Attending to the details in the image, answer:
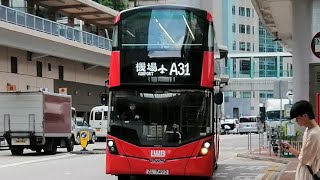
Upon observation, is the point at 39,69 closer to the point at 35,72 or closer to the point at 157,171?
the point at 35,72

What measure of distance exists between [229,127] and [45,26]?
31.1 m

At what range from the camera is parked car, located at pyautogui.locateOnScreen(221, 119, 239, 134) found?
216 ft

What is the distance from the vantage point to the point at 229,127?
6638 centimetres

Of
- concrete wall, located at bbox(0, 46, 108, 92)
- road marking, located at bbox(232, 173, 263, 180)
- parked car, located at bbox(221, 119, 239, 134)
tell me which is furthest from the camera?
parked car, located at bbox(221, 119, 239, 134)

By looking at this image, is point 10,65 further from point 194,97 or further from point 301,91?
point 194,97

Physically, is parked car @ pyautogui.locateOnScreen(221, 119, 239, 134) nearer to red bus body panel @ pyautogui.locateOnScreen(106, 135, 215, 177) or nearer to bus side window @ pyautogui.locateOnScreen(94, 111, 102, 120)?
bus side window @ pyautogui.locateOnScreen(94, 111, 102, 120)

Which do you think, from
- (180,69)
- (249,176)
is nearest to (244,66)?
(249,176)

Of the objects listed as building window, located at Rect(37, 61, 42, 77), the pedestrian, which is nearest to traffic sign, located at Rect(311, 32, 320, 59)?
the pedestrian

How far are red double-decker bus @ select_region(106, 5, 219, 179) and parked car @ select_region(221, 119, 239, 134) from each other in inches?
2071

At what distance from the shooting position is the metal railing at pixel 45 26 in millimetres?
37094

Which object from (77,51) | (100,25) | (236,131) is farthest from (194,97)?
(236,131)

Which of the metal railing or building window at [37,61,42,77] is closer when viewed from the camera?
the metal railing

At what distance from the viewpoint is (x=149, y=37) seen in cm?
1352

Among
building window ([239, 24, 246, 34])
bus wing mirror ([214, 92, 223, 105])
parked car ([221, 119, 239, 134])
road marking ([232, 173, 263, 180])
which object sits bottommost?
parked car ([221, 119, 239, 134])
